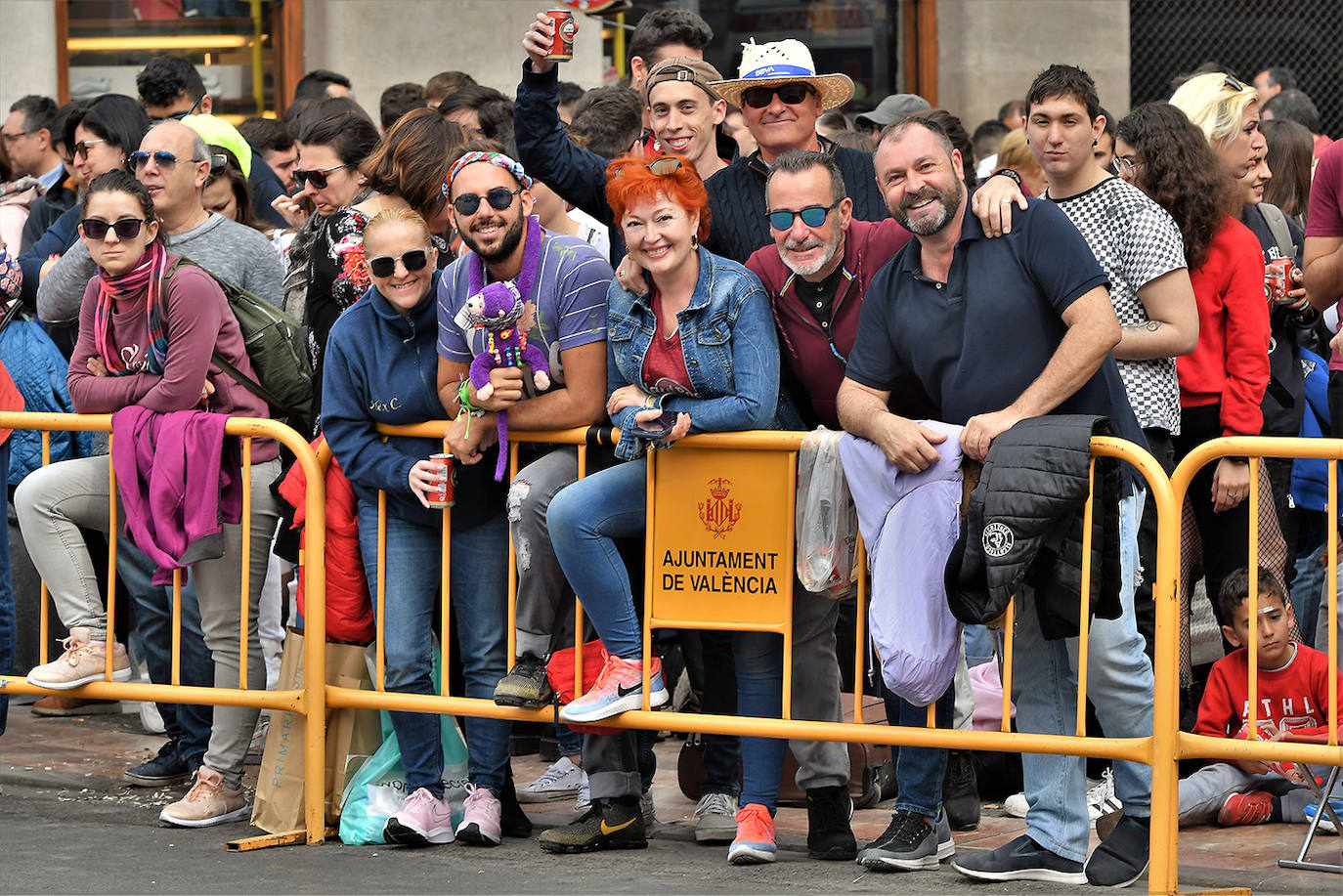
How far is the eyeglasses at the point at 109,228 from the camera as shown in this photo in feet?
21.2

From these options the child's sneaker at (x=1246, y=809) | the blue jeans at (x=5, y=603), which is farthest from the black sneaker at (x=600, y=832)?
the blue jeans at (x=5, y=603)

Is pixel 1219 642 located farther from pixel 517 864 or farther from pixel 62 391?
pixel 62 391

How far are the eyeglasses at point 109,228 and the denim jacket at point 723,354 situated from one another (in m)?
1.89

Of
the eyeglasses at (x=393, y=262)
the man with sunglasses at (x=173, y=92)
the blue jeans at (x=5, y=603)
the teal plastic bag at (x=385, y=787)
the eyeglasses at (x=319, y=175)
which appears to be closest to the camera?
the eyeglasses at (x=393, y=262)

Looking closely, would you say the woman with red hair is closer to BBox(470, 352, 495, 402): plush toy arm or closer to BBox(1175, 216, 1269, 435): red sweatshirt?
BBox(470, 352, 495, 402): plush toy arm

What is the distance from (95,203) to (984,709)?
363 cm

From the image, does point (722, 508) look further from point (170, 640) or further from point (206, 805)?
point (170, 640)

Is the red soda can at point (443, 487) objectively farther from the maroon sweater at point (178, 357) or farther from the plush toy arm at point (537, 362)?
the maroon sweater at point (178, 357)

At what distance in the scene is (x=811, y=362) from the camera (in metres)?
5.93

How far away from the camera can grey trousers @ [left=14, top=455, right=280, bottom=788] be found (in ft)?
21.5

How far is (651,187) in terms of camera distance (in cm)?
586

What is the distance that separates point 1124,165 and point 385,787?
11.7 ft

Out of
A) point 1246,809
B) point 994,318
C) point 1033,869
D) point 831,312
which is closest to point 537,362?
point 831,312

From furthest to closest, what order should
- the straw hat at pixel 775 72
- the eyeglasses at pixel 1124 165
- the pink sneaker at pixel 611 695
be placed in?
the eyeglasses at pixel 1124 165 < the straw hat at pixel 775 72 < the pink sneaker at pixel 611 695
